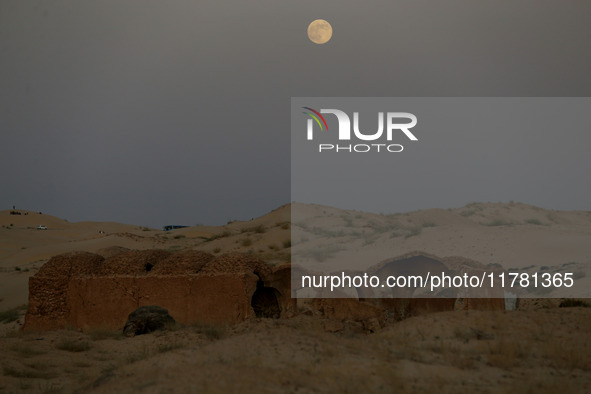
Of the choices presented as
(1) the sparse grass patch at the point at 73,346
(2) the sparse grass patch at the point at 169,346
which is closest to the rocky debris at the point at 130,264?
(1) the sparse grass patch at the point at 73,346

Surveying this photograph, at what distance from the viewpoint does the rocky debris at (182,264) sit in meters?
16.1

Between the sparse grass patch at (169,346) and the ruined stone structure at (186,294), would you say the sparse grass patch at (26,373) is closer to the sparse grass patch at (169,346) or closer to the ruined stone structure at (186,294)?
the sparse grass patch at (169,346)

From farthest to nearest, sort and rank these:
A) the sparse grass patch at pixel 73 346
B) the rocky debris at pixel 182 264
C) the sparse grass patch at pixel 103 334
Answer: the rocky debris at pixel 182 264 < the sparse grass patch at pixel 103 334 < the sparse grass patch at pixel 73 346

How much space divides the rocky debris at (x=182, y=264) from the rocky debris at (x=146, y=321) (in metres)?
1.77

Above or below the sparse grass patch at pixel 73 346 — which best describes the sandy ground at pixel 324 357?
above

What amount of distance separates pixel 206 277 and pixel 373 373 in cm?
842

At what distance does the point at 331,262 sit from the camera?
3109 centimetres

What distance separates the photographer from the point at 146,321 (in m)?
14.0

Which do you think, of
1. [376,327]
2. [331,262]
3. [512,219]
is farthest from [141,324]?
[512,219]

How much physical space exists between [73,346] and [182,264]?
418 centimetres

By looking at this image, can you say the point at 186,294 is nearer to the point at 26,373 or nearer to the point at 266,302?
the point at 266,302

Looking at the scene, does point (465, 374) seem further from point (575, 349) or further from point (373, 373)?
point (575, 349)

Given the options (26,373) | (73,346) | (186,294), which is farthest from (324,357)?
(186,294)

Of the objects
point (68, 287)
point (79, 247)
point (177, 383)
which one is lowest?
point (177, 383)
